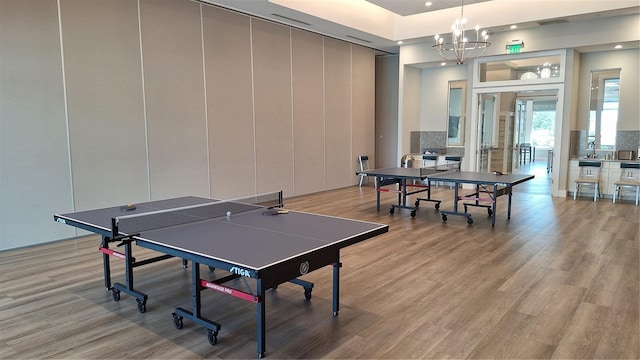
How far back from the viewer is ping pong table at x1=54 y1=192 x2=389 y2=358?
8.70ft

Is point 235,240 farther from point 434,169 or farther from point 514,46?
point 514,46

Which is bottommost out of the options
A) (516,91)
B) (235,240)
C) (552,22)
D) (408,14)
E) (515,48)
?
(235,240)

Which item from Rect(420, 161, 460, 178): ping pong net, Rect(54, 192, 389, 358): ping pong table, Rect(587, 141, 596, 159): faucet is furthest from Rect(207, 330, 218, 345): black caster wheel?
Rect(587, 141, 596, 159): faucet

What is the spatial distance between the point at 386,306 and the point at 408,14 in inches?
299

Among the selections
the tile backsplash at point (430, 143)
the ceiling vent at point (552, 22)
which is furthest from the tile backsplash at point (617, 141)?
the tile backsplash at point (430, 143)

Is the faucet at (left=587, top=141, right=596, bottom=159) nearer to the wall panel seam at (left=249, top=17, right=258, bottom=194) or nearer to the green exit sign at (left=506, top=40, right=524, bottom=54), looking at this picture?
the green exit sign at (left=506, top=40, right=524, bottom=54)

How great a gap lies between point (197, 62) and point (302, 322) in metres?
5.51

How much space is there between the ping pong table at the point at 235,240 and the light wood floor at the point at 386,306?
212 millimetres

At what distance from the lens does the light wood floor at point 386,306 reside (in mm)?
3055

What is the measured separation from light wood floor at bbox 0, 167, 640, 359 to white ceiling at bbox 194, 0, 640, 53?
15.2ft

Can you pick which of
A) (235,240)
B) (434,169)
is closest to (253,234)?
(235,240)

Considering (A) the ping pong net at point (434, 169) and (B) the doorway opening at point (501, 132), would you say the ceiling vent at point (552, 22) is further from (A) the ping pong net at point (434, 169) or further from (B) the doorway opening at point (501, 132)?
(A) the ping pong net at point (434, 169)

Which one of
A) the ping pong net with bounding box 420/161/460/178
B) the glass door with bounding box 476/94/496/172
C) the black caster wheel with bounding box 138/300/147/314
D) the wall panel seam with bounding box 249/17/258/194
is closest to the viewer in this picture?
the black caster wheel with bounding box 138/300/147/314

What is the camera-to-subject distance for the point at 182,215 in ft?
12.7
